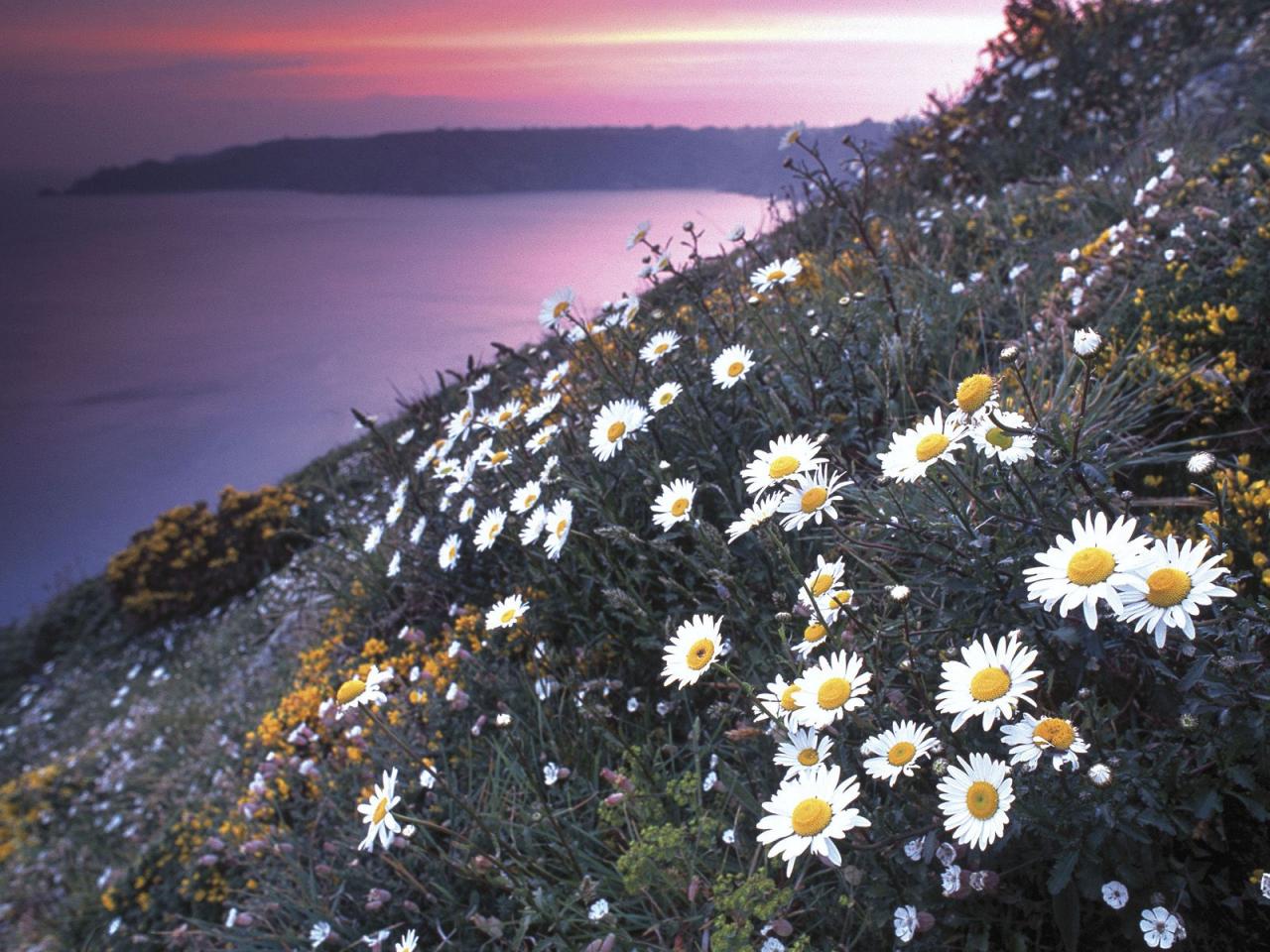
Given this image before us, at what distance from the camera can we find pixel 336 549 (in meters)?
5.52

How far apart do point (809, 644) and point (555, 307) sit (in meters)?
2.30

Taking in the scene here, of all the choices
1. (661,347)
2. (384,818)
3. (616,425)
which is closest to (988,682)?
(384,818)

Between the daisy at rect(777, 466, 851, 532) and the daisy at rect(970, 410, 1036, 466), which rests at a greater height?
the daisy at rect(970, 410, 1036, 466)

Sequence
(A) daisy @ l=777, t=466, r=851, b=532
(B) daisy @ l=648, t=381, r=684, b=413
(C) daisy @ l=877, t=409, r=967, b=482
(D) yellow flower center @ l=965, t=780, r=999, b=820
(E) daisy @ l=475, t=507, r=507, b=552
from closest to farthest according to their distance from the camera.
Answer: (D) yellow flower center @ l=965, t=780, r=999, b=820 → (C) daisy @ l=877, t=409, r=967, b=482 → (A) daisy @ l=777, t=466, r=851, b=532 → (B) daisy @ l=648, t=381, r=684, b=413 → (E) daisy @ l=475, t=507, r=507, b=552

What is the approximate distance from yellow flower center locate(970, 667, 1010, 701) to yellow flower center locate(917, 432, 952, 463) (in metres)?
0.42

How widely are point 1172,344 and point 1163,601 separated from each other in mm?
2164

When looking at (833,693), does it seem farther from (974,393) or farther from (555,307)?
(555,307)

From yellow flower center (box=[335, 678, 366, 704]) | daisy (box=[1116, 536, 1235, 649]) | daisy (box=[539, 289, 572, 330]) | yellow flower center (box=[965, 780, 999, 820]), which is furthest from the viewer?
daisy (box=[539, 289, 572, 330])

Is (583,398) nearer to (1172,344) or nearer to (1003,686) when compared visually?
(1172,344)

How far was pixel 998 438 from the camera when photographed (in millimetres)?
1813

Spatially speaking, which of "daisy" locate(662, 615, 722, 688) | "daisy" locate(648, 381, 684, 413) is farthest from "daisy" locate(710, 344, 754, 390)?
"daisy" locate(662, 615, 722, 688)

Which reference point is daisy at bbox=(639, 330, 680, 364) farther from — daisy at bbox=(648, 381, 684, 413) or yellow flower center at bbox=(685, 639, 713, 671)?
yellow flower center at bbox=(685, 639, 713, 671)

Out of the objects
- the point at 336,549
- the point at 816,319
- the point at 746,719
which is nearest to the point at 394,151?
the point at 336,549

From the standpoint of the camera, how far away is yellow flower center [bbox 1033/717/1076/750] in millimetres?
1477
